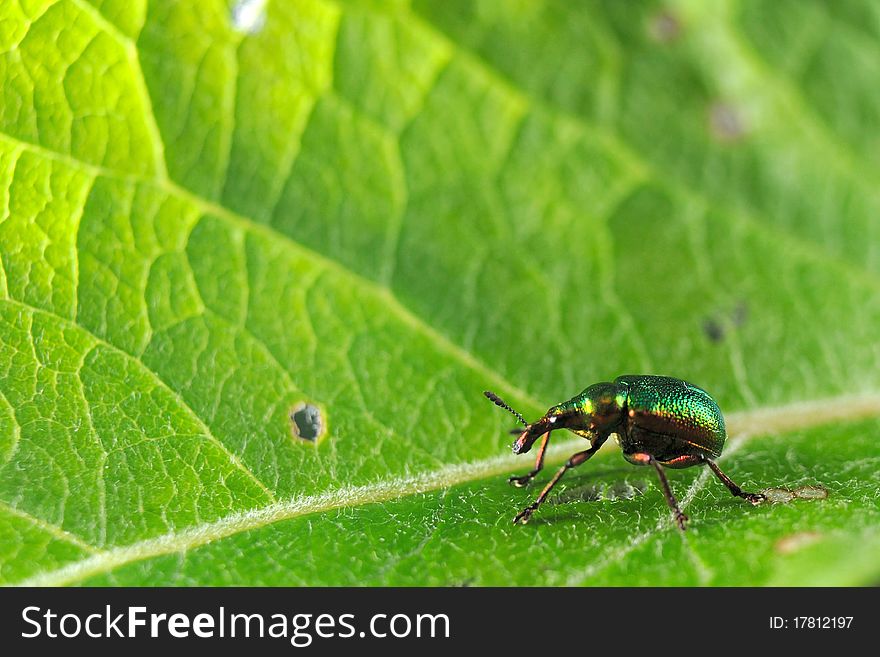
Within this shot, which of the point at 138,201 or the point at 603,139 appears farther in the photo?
the point at 603,139

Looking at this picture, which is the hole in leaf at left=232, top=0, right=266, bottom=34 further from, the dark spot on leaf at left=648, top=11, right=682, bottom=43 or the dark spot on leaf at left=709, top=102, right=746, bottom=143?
the dark spot on leaf at left=709, top=102, right=746, bottom=143

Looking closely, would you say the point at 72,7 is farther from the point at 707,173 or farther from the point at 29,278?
the point at 707,173

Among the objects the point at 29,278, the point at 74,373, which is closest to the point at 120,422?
the point at 74,373

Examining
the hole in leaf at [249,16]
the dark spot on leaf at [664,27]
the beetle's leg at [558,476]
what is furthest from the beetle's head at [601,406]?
the hole in leaf at [249,16]

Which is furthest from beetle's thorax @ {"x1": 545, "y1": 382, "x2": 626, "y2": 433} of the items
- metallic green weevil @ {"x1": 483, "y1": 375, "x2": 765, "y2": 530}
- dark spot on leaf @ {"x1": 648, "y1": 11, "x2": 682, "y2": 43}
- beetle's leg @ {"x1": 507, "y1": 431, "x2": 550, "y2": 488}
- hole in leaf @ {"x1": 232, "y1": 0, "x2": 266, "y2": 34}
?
hole in leaf @ {"x1": 232, "y1": 0, "x2": 266, "y2": 34}
